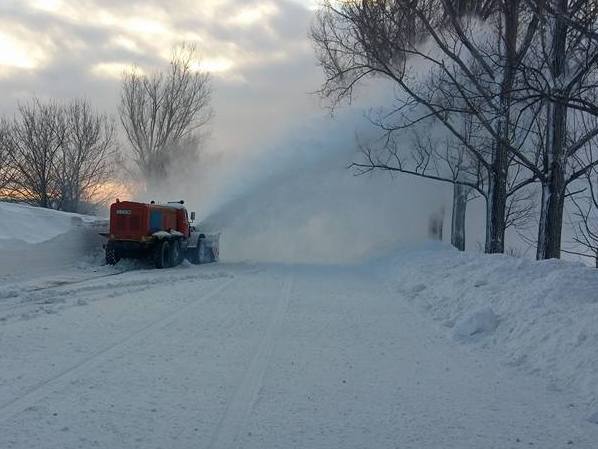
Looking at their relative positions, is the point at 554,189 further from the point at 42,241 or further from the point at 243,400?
the point at 42,241

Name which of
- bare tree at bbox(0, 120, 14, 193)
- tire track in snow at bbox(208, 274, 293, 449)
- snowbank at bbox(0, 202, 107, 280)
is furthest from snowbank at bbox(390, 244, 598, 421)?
bare tree at bbox(0, 120, 14, 193)

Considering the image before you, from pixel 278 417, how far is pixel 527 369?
9.64 ft

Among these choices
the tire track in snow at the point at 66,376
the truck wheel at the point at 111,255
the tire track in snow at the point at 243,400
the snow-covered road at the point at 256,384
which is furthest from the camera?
the truck wheel at the point at 111,255

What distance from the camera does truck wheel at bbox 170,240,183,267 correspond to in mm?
20859

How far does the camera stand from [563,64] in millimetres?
12508

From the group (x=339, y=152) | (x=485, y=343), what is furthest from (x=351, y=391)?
(x=339, y=152)

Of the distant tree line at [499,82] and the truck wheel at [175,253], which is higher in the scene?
the distant tree line at [499,82]

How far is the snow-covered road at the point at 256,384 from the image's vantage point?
483 cm

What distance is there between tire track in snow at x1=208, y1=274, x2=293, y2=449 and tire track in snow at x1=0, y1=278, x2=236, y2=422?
1566mm

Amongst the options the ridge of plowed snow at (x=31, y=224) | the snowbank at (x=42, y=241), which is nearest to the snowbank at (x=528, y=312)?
the snowbank at (x=42, y=241)

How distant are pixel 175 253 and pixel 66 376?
14881mm

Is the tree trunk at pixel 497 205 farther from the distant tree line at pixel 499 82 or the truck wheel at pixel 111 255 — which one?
the truck wheel at pixel 111 255

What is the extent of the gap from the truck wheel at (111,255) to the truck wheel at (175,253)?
1.64 metres

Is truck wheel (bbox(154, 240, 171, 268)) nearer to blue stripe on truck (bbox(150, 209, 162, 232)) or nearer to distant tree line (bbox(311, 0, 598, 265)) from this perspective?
blue stripe on truck (bbox(150, 209, 162, 232))
